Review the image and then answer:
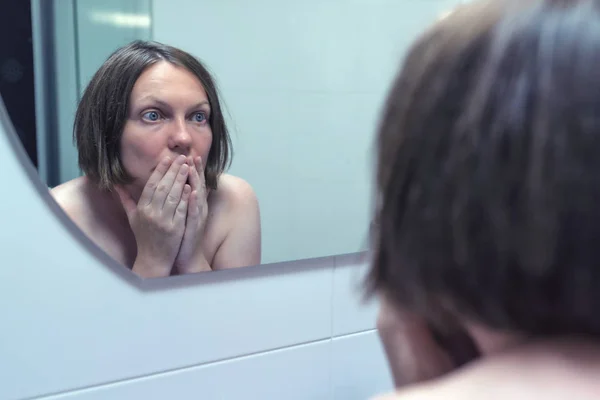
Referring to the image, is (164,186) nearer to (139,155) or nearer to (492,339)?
(139,155)

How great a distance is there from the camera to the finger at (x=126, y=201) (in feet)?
1.87

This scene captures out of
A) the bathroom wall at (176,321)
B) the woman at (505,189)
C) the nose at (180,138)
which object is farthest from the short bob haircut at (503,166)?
the nose at (180,138)

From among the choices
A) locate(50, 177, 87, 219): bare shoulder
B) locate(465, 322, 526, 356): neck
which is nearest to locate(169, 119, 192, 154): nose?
locate(50, 177, 87, 219): bare shoulder

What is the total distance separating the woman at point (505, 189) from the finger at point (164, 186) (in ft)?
1.02

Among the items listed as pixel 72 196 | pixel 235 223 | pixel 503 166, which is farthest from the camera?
pixel 235 223

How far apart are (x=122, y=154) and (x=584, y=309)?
0.47 meters

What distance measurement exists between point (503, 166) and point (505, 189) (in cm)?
1

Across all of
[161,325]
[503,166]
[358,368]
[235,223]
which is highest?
[503,166]

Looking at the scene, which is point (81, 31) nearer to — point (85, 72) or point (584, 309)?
point (85, 72)

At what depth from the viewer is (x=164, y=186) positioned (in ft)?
1.90

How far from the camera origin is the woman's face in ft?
1.85

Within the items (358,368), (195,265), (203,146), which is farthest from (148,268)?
(358,368)

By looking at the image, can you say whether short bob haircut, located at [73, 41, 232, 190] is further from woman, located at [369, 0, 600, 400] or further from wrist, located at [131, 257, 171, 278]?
woman, located at [369, 0, 600, 400]

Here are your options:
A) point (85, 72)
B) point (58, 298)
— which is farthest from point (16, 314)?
point (85, 72)
